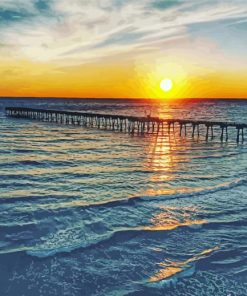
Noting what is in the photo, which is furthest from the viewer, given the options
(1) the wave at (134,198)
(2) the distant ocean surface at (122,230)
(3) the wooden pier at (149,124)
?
(3) the wooden pier at (149,124)

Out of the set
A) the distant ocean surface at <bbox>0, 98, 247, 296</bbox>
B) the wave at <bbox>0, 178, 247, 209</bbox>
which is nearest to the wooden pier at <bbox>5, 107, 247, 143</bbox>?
the distant ocean surface at <bbox>0, 98, 247, 296</bbox>

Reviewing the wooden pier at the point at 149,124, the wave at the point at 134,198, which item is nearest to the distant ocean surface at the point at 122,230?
the wave at the point at 134,198

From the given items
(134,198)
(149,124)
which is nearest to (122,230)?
(134,198)

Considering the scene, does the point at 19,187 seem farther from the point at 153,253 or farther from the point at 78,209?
the point at 153,253

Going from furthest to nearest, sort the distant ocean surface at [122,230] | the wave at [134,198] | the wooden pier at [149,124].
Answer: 1. the wooden pier at [149,124]
2. the wave at [134,198]
3. the distant ocean surface at [122,230]

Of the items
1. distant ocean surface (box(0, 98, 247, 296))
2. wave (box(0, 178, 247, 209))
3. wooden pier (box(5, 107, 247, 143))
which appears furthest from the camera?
wooden pier (box(5, 107, 247, 143))

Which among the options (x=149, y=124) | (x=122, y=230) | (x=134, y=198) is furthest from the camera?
(x=149, y=124)

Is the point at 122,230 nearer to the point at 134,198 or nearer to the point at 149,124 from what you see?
the point at 134,198

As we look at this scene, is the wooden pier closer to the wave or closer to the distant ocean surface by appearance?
the distant ocean surface

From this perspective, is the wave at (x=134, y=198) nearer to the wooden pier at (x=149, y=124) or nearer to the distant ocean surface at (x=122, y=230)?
the distant ocean surface at (x=122, y=230)

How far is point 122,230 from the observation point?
36.8 feet

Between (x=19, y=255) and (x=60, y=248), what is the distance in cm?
110

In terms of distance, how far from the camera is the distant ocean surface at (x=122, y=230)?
833 centimetres

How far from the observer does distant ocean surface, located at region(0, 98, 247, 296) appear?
833 centimetres
